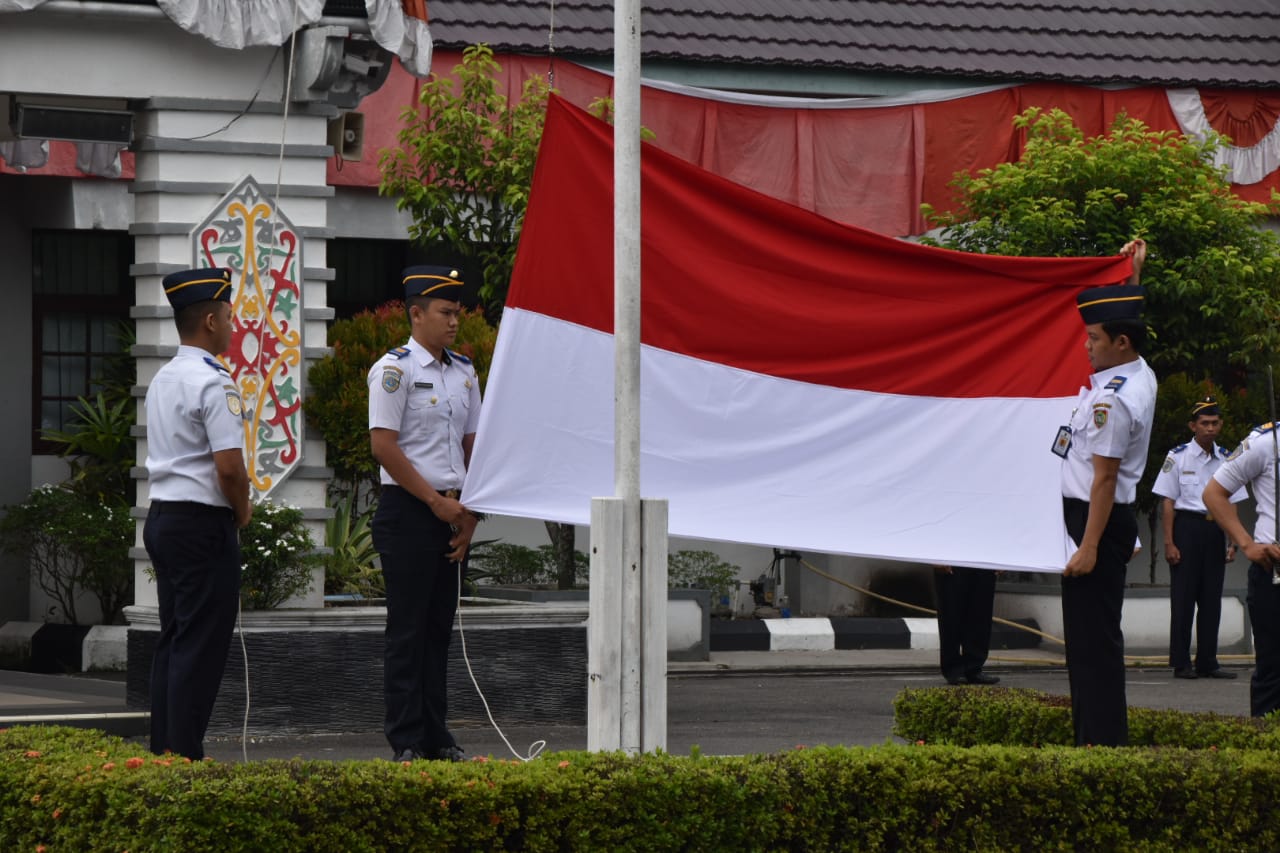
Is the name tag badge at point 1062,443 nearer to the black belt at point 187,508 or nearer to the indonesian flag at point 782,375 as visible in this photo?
the indonesian flag at point 782,375

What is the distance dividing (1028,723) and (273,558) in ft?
13.5

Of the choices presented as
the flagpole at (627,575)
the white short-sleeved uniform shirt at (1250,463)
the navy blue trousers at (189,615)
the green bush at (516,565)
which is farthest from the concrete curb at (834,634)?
the flagpole at (627,575)

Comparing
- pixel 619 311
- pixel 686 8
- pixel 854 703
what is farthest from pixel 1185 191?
pixel 619 311

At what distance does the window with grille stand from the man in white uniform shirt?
9.29 metres

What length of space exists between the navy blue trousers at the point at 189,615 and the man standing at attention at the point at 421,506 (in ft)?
3.09

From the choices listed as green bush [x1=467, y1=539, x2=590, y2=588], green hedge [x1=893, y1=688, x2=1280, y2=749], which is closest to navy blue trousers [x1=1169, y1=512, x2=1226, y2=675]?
green bush [x1=467, y1=539, x2=590, y2=588]

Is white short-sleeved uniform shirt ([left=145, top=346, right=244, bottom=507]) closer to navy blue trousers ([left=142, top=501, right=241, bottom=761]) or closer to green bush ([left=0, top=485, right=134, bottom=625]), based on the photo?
navy blue trousers ([left=142, top=501, right=241, bottom=761])

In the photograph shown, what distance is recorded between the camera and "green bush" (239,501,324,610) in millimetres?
9875

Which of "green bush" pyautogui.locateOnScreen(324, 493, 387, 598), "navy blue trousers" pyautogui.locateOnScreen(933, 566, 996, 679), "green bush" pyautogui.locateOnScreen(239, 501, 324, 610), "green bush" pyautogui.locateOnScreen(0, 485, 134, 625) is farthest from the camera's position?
"green bush" pyautogui.locateOnScreen(0, 485, 134, 625)

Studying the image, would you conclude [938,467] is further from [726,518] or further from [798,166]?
[798,166]

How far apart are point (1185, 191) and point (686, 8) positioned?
5079mm

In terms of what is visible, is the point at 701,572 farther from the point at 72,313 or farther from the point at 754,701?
the point at 72,313

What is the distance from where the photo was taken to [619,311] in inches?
252

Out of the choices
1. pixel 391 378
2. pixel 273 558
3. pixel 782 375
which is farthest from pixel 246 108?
pixel 782 375
